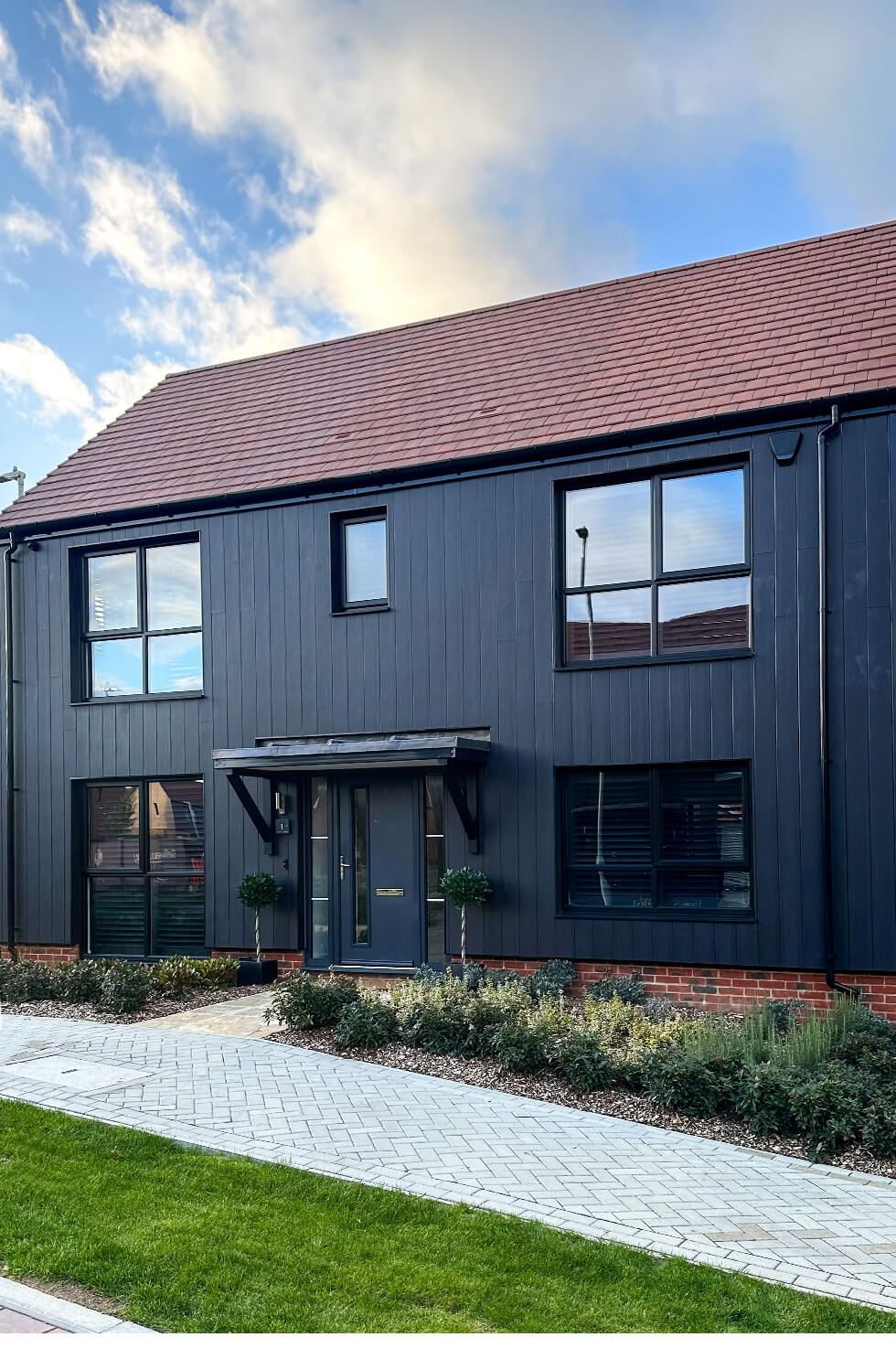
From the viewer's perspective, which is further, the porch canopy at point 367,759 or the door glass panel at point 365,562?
the door glass panel at point 365,562

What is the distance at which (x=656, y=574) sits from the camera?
10852mm

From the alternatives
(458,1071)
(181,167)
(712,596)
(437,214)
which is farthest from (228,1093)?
(181,167)

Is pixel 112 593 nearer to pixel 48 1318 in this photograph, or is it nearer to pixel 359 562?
pixel 359 562

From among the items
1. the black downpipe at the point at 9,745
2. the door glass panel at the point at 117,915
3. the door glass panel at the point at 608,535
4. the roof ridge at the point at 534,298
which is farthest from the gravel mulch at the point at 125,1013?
the roof ridge at the point at 534,298

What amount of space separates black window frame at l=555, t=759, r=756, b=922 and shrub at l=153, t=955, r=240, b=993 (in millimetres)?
3722

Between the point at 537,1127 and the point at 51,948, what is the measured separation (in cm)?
861

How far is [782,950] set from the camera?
9953 mm

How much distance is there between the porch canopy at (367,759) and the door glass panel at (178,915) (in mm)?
1326

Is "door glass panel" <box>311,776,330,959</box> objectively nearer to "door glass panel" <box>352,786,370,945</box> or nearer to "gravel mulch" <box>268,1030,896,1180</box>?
"door glass panel" <box>352,786,370,945</box>

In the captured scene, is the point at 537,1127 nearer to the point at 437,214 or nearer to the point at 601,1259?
the point at 601,1259

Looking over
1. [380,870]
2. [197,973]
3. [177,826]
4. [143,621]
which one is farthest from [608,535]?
[197,973]

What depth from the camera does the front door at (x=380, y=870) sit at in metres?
11.8

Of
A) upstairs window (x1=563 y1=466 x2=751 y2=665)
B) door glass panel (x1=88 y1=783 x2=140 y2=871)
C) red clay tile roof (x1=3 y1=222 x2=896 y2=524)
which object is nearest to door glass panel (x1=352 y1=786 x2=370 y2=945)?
upstairs window (x1=563 y1=466 x2=751 y2=665)

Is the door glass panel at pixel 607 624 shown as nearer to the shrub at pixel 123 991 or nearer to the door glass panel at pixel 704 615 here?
the door glass panel at pixel 704 615
